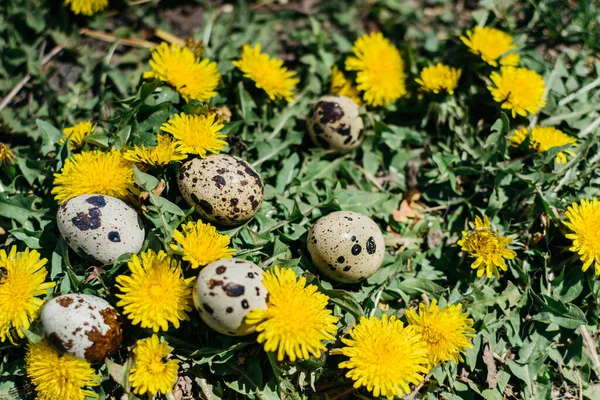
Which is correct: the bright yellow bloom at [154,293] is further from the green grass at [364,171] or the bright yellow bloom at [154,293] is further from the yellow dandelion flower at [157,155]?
the yellow dandelion flower at [157,155]

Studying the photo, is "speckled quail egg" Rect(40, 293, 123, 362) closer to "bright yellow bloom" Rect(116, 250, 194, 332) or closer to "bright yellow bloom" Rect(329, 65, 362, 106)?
"bright yellow bloom" Rect(116, 250, 194, 332)

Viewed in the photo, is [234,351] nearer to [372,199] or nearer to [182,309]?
[182,309]


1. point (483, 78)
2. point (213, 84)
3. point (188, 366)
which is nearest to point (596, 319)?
point (483, 78)

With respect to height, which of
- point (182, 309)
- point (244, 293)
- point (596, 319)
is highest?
point (244, 293)

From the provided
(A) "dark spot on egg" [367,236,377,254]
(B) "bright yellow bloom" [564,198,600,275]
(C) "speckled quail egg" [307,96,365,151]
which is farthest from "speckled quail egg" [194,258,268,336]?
(B) "bright yellow bloom" [564,198,600,275]

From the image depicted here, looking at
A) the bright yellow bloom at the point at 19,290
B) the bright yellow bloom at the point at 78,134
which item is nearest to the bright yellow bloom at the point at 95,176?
the bright yellow bloom at the point at 78,134

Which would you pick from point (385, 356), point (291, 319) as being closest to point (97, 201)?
point (291, 319)
